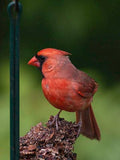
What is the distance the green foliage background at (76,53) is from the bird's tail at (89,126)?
1.06 feet

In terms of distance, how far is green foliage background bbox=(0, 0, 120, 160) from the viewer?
304 cm

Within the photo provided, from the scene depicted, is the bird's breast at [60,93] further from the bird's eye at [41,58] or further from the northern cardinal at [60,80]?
the bird's eye at [41,58]

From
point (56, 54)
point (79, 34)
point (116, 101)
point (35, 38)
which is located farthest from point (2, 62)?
point (56, 54)

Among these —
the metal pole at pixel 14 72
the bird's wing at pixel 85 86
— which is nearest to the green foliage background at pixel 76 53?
the bird's wing at pixel 85 86

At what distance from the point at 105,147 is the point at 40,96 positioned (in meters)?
0.64

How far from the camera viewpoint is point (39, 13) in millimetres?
3621

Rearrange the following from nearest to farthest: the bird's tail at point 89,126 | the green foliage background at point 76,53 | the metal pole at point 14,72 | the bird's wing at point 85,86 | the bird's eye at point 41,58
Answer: the metal pole at point 14,72 → the bird's eye at point 41,58 → the bird's wing at point 85,86 → the bird's tail at point 89,126 → the green foliage background at point 76,53

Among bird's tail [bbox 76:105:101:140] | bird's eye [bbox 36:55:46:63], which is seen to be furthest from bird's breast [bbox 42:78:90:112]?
bird's tail [bbox 76:105:101:140]

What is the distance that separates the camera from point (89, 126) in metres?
2.63

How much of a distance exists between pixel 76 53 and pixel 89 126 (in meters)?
1.20

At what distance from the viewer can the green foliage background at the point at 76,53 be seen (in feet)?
9.96

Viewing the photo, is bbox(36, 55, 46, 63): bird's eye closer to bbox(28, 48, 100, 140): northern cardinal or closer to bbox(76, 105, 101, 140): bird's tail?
bbox(28, 48, 100, 140): northern cardinal

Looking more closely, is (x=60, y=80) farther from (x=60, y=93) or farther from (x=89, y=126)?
(x=89, y=126)

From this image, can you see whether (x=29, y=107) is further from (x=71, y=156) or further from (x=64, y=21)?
(x=71, y=156)
